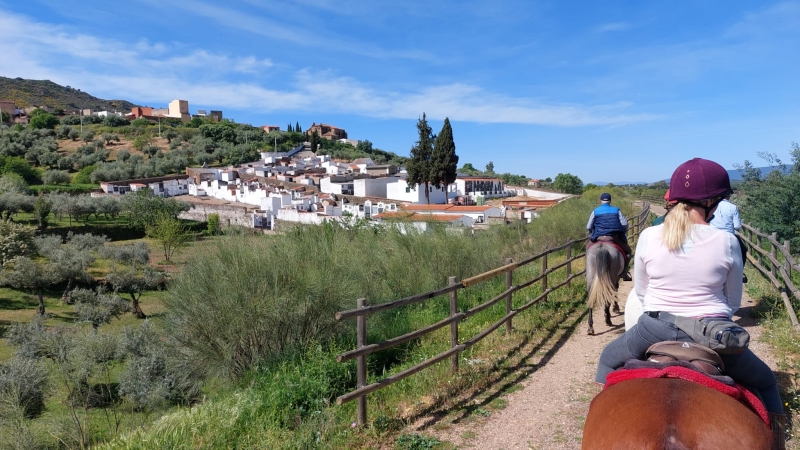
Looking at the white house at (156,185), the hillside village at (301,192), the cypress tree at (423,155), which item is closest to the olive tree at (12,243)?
the hillside village at (301,192)

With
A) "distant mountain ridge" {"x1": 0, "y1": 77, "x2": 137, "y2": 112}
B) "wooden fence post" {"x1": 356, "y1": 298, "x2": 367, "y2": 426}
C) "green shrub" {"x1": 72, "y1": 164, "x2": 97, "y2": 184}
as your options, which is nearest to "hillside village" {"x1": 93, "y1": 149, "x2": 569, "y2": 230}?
"green shrub" {"x1": 72, "y1": 164, "x2": 97, "y2": 184}

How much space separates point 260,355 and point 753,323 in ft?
22.0

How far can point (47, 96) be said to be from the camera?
16050cm

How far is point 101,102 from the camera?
184000 millimetres

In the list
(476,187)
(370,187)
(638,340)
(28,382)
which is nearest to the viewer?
(638,340)

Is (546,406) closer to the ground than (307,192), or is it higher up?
closer to the ground

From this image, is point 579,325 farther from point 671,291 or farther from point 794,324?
point 671,291

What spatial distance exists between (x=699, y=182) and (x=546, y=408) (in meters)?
2.98

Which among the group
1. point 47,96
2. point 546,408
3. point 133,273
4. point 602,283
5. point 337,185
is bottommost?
point 133,273

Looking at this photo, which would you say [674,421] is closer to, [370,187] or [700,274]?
[700,274]

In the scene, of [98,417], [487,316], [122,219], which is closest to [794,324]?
[487,316]

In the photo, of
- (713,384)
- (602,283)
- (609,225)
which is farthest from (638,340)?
(609,225)

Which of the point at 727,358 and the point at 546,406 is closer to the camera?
the point at 727,358

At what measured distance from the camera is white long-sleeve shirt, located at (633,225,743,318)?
2410 mm
